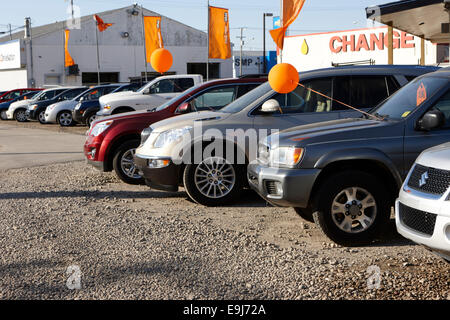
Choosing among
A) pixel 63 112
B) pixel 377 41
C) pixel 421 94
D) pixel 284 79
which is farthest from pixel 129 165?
pixel 377 41

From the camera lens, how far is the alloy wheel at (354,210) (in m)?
6.27

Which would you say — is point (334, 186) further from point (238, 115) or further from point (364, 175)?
point (238, 115)

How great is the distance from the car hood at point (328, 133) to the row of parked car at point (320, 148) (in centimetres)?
1

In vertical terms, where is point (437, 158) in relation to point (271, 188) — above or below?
above

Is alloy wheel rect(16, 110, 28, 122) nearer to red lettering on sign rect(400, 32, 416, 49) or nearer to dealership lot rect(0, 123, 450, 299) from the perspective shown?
red lettering on sign rect(400, 32, 416, 49)

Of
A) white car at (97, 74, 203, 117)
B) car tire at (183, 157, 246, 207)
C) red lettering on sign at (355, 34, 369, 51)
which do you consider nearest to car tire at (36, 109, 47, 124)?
white car at (97, 74, 203, 117)

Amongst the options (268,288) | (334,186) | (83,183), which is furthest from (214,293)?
(83,183)

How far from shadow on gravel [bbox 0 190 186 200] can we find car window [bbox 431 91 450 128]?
437 centimetres

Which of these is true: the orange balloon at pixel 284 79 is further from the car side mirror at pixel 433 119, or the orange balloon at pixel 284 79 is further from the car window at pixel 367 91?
the car side mirror at pixel 433 119

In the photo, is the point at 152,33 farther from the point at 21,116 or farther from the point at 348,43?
the point at 348,43

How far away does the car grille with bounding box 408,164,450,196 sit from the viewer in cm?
477

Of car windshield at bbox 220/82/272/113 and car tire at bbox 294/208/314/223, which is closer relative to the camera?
car tire at bbox 294/208/314/223

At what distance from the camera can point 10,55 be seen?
166 feet

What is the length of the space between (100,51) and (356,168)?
151ft
